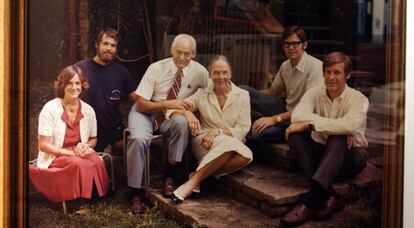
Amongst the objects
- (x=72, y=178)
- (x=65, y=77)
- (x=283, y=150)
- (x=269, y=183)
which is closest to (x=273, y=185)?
(x=269, y=183)

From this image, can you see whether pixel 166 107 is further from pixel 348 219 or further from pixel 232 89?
pixel 348 219

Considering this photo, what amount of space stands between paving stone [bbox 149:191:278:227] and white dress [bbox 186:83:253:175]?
15 cm

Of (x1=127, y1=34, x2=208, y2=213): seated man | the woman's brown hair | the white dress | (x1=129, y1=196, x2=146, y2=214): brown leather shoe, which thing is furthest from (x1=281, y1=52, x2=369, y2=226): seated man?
the woman's brown hair

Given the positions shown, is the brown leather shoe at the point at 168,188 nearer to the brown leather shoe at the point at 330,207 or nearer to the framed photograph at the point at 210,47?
the framed photograph at the point at 210,47

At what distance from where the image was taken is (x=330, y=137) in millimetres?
1928

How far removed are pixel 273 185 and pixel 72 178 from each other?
814 mm

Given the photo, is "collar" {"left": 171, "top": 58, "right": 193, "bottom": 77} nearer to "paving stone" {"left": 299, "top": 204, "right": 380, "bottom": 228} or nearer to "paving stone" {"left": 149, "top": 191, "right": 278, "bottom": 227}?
"paving stone" {"left": 149, "top": 191, "right": 278, "bottom": 227}

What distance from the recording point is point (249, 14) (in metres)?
1.92

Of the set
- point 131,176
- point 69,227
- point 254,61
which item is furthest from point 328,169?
point 69,227

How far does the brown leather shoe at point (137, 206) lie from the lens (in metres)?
1.93

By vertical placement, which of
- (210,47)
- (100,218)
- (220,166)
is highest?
(210,47)

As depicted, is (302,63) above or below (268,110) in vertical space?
above

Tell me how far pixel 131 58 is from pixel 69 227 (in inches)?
28.4

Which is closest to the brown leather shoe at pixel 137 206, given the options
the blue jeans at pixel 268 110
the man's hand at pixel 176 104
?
the man's hand at pixel 176 104
